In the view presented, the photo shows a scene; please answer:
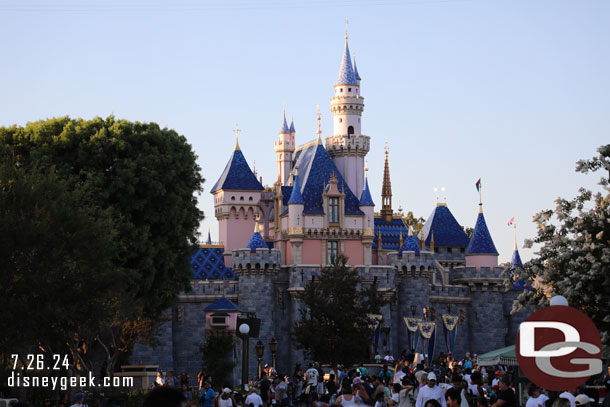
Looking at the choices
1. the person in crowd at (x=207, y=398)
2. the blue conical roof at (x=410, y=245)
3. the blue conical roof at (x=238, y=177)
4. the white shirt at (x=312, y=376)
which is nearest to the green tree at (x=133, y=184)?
the white shirt at (x=312, y=376)

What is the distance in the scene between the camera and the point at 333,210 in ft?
201

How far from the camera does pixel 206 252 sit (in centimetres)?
6244

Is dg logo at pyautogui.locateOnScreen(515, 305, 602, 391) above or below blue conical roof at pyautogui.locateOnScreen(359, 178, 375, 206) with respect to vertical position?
below

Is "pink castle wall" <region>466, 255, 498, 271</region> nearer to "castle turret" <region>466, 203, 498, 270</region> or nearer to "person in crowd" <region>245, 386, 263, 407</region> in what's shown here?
"castle turret" <region>466, 203, 498, 270</region>

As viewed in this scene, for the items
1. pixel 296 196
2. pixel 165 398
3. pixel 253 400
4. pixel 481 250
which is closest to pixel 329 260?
pixel 296 196

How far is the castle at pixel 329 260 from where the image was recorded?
56.8 meters

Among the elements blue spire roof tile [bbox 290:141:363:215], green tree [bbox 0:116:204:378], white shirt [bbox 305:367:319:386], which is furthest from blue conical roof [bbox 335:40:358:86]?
white shirt [bbox 305:367:319:386]

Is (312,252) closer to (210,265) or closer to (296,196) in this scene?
(296,196)

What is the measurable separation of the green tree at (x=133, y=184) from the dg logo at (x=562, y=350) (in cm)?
2615

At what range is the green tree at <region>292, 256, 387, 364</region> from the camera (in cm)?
4725

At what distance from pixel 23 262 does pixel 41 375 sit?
19.8ft

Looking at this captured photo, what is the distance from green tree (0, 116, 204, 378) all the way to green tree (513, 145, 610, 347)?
45.9 ft

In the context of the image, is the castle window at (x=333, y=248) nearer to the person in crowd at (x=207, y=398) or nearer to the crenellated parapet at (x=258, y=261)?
the crenellated parapet at (x=258, y=261)

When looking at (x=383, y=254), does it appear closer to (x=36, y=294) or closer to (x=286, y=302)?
(x=286, y=302)
